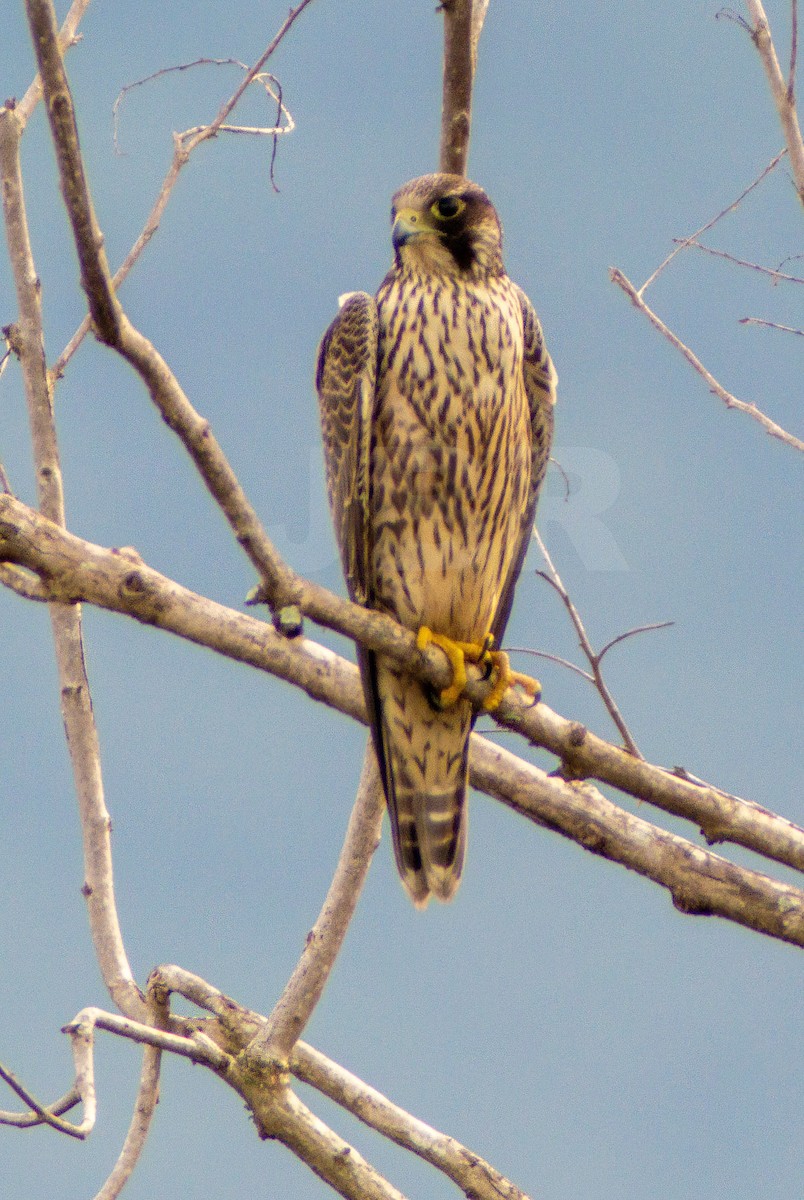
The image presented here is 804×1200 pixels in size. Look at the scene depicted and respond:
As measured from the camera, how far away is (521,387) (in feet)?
11.8

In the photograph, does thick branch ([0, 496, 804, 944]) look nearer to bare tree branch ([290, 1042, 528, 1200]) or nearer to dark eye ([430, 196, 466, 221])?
bare tree branch ([290, 1042, 528, 1200])

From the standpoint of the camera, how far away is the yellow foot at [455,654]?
3.26 meters

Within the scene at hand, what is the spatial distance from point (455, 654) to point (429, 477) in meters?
0.47

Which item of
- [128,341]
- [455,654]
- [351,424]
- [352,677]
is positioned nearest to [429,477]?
[351,424]

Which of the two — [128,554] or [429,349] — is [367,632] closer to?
[128,554]

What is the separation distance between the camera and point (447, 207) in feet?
11.8

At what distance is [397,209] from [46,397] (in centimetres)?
112

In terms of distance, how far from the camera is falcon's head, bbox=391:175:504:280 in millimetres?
3600

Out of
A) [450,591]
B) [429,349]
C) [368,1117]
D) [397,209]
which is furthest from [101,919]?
[397,209]

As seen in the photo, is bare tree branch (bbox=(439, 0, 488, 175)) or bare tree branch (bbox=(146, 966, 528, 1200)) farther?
bare tree branch (bbox=(439, 0, 488, 175))

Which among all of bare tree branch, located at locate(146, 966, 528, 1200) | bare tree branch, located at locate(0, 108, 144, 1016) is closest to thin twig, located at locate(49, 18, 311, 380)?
bare tree branch, located at locate(0, 108, 144, 1016)

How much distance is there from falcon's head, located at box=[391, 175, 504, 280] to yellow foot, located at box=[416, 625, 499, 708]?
1.04m

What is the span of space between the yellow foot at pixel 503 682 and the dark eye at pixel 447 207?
1.24m

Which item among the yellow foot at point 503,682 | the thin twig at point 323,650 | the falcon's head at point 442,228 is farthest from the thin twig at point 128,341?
the falcon's head at point 442,228
